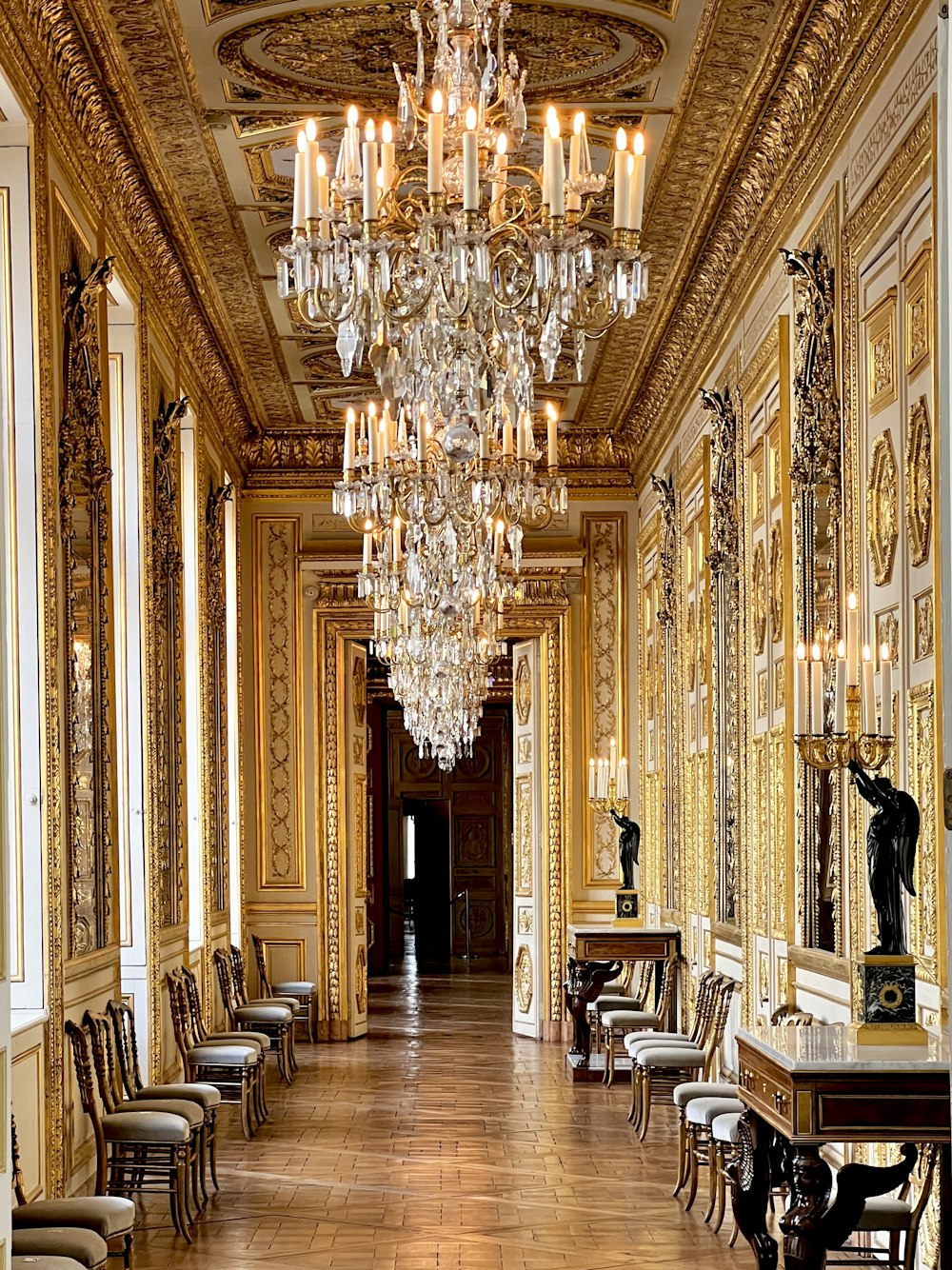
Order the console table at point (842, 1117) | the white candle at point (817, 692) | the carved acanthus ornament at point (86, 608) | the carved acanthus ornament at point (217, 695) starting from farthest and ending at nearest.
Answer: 1. the carved acanthus ornament at point (217, 695)
2. the carved acanthus ornament at point (86, 608)
3. the white candle at point (817, 692)
4. the console table at point (842, 1117)

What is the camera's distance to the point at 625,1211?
26.0ft

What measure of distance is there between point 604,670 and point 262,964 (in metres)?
3.90

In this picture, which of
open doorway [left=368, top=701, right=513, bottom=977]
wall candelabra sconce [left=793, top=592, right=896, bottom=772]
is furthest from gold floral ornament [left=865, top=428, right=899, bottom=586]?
open doorway [left=368, top=701, right=513, bottom=977]

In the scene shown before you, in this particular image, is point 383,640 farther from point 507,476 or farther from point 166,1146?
point 166,1146

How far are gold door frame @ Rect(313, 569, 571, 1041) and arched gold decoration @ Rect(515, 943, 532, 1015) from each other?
333 mm

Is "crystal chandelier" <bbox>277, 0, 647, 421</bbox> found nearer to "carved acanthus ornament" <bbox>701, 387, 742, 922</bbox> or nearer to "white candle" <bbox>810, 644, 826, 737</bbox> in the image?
"white candle" <bbox>810, 644, 826, 737</bbox>

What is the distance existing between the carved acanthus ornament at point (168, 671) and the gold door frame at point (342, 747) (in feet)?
12.1

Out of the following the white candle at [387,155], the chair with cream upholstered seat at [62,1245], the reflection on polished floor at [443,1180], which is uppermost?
the white candle at [387,155]

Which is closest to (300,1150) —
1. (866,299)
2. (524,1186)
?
(524,1186)

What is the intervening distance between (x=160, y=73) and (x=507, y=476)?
235 centimetres

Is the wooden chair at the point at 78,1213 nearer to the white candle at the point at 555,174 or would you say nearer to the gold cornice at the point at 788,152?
the white candle at the point at 555,174

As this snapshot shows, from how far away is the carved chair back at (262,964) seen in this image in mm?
13688

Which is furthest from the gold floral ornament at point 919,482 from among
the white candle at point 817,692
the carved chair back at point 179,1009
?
the carved chair back at point 179,1009

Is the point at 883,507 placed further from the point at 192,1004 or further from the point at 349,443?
the point at 192,1004
